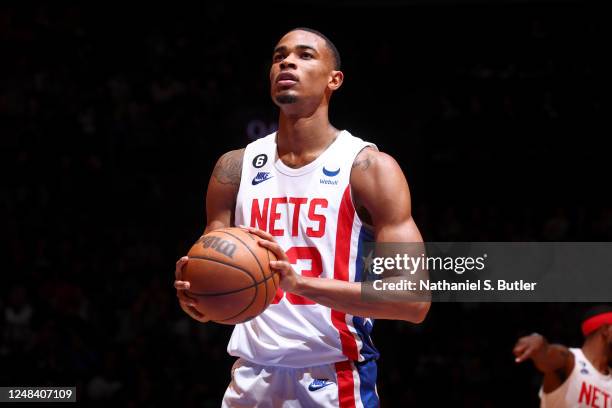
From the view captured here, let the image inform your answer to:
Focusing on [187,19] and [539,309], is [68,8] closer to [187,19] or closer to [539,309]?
[187,19]

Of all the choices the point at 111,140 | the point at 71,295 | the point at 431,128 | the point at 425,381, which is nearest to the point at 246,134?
the point at 111,140

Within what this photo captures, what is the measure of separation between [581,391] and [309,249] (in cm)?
274

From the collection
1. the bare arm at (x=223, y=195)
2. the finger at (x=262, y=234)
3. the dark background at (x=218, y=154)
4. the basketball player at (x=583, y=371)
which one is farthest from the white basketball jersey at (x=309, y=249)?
the dark background at (x=218, y=154)

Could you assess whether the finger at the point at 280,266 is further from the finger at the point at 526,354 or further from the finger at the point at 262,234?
the finger at the point at 526,354

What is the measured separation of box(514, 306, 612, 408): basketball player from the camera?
5.49 meters

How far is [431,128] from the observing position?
32.7 feet

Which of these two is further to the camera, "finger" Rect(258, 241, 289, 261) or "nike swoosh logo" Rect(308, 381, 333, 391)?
"nike swoosh logo" Rect(308, 381, 333, 391)

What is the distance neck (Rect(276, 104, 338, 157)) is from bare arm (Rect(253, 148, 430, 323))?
0.76 feet

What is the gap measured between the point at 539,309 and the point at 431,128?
2572 mm

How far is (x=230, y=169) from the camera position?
405 centimetres

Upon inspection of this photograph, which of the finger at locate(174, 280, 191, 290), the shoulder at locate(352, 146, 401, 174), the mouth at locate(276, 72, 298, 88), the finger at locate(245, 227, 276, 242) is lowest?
the finger at locate(174, 280, 191, 290)

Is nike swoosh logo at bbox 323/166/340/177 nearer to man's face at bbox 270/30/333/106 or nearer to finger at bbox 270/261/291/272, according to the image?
man's face at bbox 270/30/333/106

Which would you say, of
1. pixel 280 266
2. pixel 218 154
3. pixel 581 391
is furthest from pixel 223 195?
pixel 218 154

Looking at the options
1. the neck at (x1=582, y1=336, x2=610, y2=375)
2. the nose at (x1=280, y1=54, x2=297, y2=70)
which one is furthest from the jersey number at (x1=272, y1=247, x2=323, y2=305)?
the neck at (x1=582, y1=336, x2=610, y2=375)
